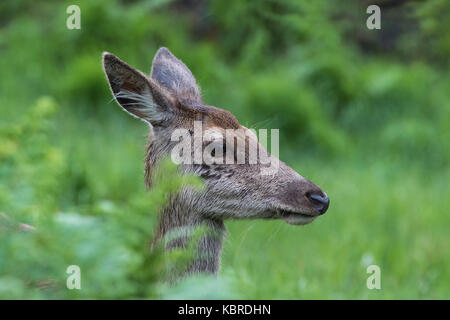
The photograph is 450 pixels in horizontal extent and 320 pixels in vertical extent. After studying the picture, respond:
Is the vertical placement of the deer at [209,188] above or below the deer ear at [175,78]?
below

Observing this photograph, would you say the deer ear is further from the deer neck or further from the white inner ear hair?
the deer neck

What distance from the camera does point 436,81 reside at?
10.3 meters

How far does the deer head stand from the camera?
13.9 feet

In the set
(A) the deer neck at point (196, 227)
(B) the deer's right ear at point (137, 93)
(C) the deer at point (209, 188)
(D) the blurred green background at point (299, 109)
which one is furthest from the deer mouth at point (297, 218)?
(D) the blurred green background at point (299, 109)

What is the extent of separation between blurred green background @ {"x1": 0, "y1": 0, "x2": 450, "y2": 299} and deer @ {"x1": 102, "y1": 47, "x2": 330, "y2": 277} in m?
0.51

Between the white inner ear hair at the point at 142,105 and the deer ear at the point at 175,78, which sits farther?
the deer ear at the point at 175,78

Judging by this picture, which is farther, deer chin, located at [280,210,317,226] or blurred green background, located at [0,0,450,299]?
blurred green background, located at [0,0,450,299]

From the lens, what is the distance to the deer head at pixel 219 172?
423 centimetres

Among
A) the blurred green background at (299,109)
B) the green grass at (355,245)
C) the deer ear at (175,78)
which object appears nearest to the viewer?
the deer ear at (175,78)

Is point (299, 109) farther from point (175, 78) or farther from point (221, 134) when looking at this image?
point (221, 134)

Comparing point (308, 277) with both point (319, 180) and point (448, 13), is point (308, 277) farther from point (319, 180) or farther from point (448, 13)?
point (448, 13)

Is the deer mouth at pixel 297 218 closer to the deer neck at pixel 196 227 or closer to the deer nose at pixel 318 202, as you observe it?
the deer nose at pixel 318 202

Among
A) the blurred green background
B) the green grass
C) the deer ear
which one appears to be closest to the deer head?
the deer ear
